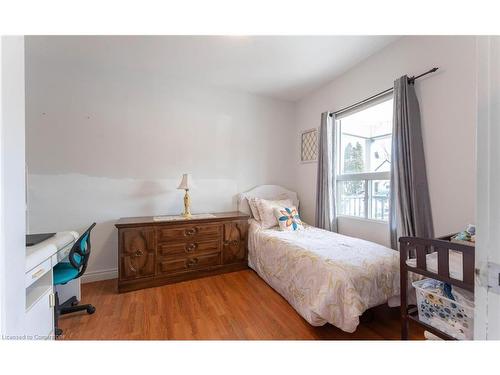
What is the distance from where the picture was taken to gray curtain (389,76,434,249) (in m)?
1.76

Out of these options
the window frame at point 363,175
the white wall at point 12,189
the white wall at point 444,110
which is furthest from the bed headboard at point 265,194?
the white wall at point 12,189

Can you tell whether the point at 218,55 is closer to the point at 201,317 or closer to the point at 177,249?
the point at 177,249

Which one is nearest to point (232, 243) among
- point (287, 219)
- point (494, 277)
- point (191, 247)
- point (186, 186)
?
point (191, 247)

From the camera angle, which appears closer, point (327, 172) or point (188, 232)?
point (188, 232)

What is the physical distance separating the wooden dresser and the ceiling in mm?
1837

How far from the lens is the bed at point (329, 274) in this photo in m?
1.41

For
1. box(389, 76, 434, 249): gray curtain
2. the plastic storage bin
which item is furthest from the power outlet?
box(389, 76, 434, 249): gray curtain

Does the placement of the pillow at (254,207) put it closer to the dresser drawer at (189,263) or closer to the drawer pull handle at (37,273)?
the dresser drawer at (189,263)

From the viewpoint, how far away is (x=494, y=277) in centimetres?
50

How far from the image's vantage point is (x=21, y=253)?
2.23ft

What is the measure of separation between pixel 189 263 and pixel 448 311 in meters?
2.25

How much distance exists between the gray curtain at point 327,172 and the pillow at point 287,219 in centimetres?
38

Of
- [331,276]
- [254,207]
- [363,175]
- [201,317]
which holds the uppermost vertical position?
[363,175]

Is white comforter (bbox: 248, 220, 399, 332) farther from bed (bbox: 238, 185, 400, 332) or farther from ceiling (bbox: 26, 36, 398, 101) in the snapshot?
ceiling (bbox: 26, 36, 398, 101)
